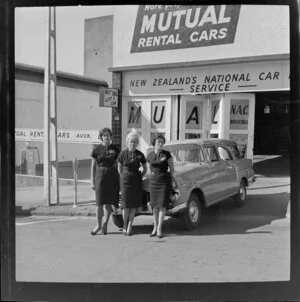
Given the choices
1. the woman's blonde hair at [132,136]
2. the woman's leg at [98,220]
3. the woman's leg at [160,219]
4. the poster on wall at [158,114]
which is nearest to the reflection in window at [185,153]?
the poster on wall at [158,114]

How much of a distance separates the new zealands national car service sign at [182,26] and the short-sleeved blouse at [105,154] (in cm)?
120

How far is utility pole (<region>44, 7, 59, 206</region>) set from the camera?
4906 mm

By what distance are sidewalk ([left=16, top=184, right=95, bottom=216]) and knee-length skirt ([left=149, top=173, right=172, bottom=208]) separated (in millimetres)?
1028

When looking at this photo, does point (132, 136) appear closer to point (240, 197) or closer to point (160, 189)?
point (160, 189)

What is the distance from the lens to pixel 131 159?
4.86 meters

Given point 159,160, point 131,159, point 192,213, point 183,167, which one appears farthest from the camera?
point 192,213

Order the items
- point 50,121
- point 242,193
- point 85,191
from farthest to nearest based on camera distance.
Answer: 1. point 50,121
2. point 85,191
3. point 242,193

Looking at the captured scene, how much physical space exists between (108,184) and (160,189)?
2.38ft

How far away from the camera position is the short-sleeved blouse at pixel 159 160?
200 inches

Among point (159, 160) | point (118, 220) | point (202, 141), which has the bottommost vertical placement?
point (118, 220)

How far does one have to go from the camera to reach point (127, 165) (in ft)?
15.9

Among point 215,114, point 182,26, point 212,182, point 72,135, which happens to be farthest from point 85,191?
point 182,26

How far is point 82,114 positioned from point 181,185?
168 cm

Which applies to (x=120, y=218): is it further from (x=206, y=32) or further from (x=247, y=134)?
(x=206, y=32)
